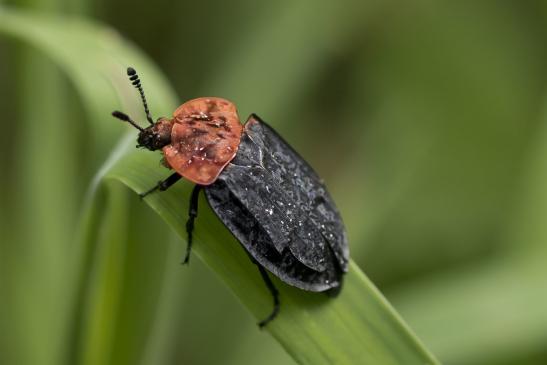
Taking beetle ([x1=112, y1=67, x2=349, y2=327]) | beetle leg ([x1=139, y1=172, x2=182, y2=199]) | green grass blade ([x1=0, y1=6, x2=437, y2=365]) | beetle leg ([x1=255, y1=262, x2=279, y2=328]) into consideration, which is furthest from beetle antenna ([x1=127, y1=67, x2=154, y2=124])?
beetle leg ([x1=255, y1=262, x2=279, y2=328])

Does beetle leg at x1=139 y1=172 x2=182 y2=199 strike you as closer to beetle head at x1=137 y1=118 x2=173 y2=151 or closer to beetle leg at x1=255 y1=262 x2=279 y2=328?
beetle head at x1=137 y1=118 x2=173 y2=151

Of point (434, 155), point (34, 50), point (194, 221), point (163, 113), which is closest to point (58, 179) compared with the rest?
point (34, 50)

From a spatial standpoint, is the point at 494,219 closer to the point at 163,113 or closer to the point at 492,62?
the point at 492,62

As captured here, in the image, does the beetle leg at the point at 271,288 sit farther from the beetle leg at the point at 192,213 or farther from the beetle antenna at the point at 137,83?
the beetle antenna at the point at 137,83

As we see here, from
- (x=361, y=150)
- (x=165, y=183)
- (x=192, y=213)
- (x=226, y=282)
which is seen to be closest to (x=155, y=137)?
(x=165, y=183)

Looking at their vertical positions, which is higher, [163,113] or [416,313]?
[163,113]

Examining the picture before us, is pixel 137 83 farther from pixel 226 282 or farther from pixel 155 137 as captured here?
pixel 226 282
